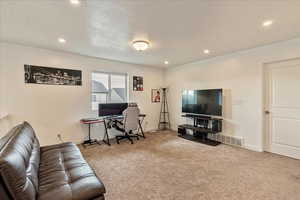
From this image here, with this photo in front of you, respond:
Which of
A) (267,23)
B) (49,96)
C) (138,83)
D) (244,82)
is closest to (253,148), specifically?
(244,82)

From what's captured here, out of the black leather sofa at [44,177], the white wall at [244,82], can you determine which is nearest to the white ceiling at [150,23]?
the white wall at [244,82]

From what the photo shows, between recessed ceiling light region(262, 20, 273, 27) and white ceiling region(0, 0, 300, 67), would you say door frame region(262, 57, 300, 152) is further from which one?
recessed ceiling light region(262, 20, 273, 27)

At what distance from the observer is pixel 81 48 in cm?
351

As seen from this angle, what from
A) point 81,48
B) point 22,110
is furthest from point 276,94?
point 22,110

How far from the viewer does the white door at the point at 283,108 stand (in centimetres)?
303

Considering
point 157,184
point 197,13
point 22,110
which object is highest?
point 197,13

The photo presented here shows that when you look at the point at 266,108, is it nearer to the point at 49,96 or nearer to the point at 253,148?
the point at 253,148

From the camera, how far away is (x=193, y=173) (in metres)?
2.47

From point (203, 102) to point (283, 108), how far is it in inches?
68.8

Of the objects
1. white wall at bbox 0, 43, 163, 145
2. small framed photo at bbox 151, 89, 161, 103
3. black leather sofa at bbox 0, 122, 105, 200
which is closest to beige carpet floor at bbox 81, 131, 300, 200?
black leather sofa at bbox 0, 122, 105, 200

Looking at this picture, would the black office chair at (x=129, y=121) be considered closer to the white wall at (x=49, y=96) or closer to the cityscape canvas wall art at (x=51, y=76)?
the white wall at (x=49, y=96)

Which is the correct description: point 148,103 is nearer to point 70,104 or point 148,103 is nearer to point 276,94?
point 70,104

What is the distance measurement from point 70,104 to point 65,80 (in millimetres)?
638

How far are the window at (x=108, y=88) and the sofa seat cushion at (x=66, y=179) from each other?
2547 mm
